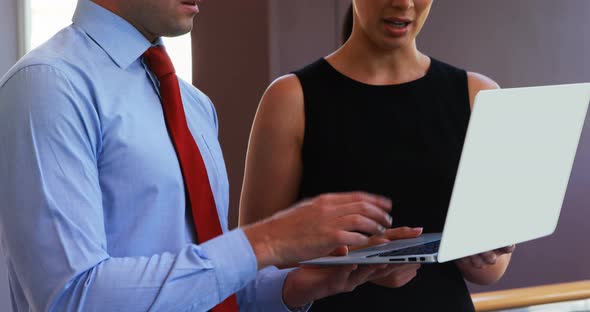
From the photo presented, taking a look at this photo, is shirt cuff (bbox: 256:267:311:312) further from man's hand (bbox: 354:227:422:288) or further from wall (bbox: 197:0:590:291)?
wall (bbox: 197:0:590:291)

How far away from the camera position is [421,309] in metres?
1.60

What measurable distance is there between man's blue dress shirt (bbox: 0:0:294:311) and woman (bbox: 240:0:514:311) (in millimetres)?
421

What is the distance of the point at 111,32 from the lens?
1.25 meters

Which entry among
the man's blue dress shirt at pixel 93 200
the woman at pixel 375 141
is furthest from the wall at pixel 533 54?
the man's blue dress shirt at pixel 93 200

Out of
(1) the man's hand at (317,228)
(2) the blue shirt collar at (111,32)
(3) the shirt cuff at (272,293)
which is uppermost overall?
(2) the blue shirt collar at (111,32)

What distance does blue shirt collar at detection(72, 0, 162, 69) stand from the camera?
4.05ft

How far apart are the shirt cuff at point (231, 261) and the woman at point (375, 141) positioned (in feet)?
1.63

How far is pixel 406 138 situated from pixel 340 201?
1.91 feet

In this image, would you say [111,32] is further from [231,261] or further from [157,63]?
[231,261]

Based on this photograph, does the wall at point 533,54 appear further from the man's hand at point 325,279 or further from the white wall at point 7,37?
the man's hand at point 325,279

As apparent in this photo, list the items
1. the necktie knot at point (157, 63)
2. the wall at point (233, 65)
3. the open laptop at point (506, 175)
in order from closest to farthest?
the open laptop at point (506, 175) → the necktie knot at point (157, 63) → the wall at point (233, 65)

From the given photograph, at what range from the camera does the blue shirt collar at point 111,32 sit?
124cm

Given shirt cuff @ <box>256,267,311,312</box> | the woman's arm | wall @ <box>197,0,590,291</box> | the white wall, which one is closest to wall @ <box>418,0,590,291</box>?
wall @ <box>197,0,590,291</box>

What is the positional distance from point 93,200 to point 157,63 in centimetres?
31
